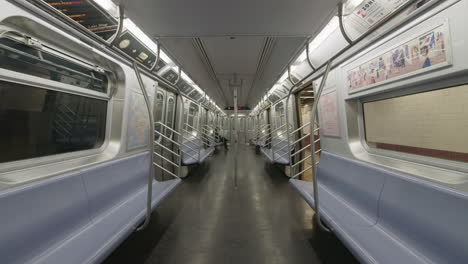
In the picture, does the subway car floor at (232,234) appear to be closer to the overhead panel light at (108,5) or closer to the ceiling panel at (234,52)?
the overhead panel light at (108,5)

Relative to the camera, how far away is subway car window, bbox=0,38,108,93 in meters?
1.02

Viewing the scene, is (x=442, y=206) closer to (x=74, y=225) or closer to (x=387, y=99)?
(x=387, y=99)

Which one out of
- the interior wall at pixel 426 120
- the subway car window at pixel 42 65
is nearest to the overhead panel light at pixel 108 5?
the subway car window at pixel 42 65

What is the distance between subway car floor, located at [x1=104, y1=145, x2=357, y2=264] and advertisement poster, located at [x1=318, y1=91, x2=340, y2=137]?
1.27 metres

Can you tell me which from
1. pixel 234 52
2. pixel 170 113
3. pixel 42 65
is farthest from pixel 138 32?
pixel 170 113

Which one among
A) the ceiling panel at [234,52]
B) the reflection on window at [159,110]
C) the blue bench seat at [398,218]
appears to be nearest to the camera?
the blue bench seat at [398,218]

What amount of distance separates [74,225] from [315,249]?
2282 millimetres

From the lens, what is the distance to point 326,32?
6.55 ft

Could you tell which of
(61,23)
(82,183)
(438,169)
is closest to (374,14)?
(438,169)

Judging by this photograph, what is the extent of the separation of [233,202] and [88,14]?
3.08 metres

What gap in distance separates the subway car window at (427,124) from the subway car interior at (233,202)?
0.01 meters

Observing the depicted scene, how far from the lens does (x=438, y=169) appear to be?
1.09 m

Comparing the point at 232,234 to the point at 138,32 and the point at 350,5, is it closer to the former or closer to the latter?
the point at 350,5

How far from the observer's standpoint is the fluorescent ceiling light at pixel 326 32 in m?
1.76
